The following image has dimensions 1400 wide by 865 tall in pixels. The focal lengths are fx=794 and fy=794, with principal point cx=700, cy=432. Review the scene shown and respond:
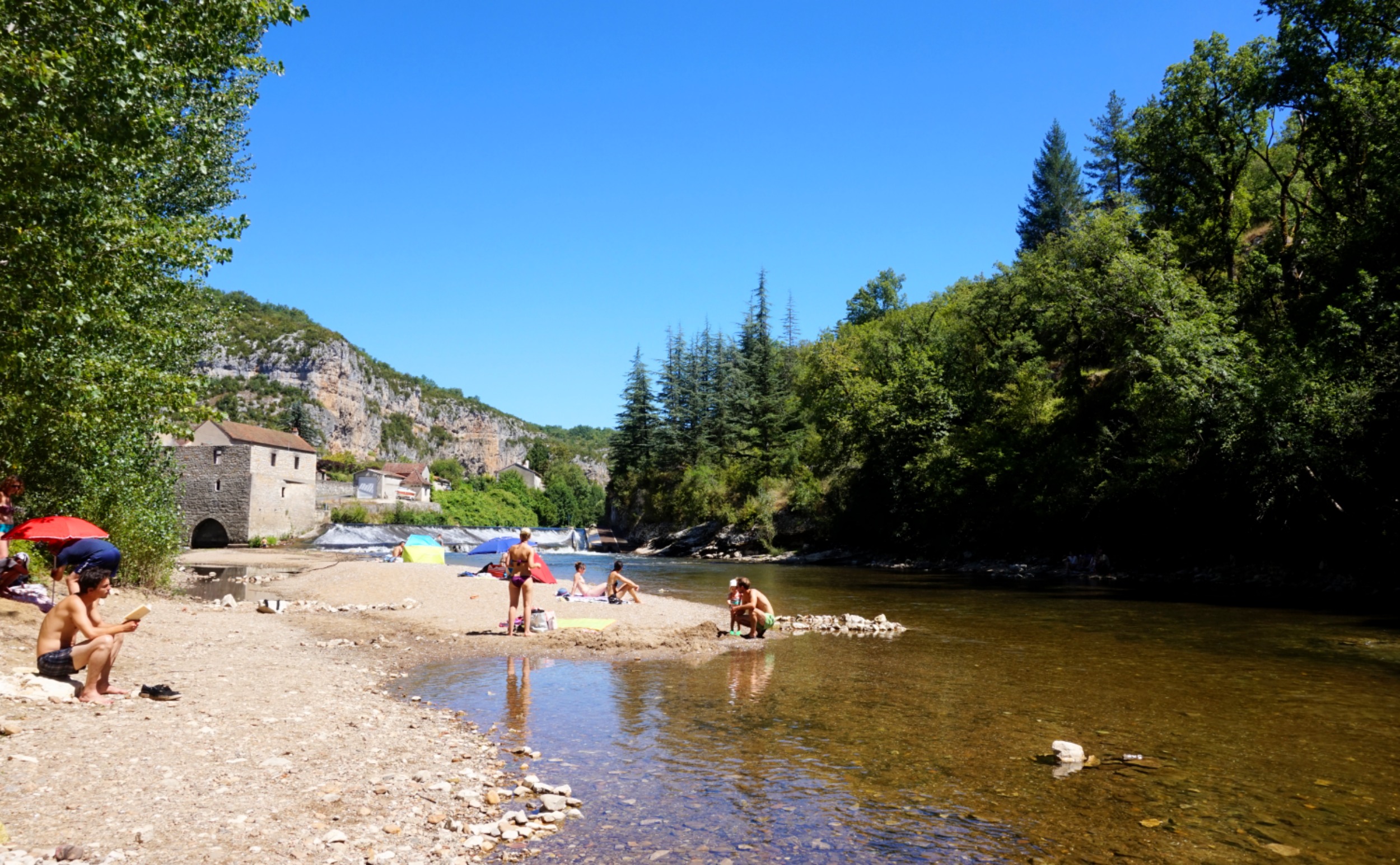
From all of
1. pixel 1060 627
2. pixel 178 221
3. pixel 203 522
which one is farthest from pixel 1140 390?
pixel 203 522

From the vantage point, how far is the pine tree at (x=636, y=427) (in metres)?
89.4

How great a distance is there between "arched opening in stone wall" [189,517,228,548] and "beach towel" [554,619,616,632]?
5146 centimetres

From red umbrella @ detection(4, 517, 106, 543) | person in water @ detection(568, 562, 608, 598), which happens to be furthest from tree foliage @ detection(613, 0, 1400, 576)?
red umbrella @ detection(4, 517, 106, 543)

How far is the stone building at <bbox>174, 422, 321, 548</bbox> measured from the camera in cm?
5709

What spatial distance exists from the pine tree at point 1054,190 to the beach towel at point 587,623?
231ft

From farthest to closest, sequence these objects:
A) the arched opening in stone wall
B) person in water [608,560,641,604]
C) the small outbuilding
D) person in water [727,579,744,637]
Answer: the small outbuilding → the arched opening in stone wall → person in water [608,560,641,604] → person in water [727,579,744,637]

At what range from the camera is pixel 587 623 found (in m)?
17.8

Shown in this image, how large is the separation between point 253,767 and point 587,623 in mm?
11255

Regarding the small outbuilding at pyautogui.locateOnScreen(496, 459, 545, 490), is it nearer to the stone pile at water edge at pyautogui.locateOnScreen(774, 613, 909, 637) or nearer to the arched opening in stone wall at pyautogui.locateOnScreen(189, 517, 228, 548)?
the arched opening in stone wall at pyautogui.locateOnScreen(189, 517, 228, 548)

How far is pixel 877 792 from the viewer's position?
739 centimetres

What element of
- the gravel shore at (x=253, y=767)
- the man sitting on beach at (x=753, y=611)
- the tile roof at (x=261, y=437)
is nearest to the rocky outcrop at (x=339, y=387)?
the tile roof at (x=261, y=437)

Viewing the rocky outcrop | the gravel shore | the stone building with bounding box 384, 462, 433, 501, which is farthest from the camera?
the rocky outcrop

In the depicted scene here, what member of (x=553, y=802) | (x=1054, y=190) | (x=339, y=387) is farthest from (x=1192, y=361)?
(x=339, y=387)

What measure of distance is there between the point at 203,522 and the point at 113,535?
153ft
